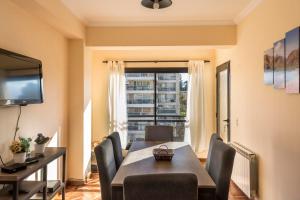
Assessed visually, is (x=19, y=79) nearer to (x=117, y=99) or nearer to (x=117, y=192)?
(x=117, y=192)

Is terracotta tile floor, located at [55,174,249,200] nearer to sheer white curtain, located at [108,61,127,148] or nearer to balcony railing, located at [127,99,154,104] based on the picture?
sheer white curtain, located at [108,61,127,148]

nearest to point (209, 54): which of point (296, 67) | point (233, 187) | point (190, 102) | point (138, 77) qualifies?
point (190, 102)

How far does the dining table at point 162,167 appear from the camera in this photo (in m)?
1.94

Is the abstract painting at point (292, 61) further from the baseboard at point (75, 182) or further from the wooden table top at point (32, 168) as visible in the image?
the baseboard at point (75, 182)

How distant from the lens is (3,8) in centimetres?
233

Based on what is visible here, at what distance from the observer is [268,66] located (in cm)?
272

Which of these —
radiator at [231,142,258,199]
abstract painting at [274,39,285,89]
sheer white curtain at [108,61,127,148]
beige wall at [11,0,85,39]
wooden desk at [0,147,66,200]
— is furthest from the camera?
sheer white curtain at [108,61,127,148]

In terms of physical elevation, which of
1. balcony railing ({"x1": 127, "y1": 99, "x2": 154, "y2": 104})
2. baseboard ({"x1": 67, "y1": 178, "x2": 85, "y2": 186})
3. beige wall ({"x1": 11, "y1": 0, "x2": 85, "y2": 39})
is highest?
beige wall ({"x1": 11, "y1": 0, "x2": 85, "y2": 39})

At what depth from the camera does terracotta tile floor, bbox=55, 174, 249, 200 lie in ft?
11.5

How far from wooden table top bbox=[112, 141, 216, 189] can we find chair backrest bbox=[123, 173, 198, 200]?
463mm

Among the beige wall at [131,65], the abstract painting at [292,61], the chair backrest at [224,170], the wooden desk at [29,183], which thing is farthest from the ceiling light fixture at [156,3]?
the beige wall at [131,65]

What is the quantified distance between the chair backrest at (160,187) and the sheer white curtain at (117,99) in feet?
12.2

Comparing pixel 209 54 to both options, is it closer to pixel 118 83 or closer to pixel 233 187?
pixel 118 83

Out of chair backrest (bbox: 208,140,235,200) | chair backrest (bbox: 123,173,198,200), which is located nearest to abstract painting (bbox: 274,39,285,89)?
chair backrest (bbox: 208,140,235,200)
